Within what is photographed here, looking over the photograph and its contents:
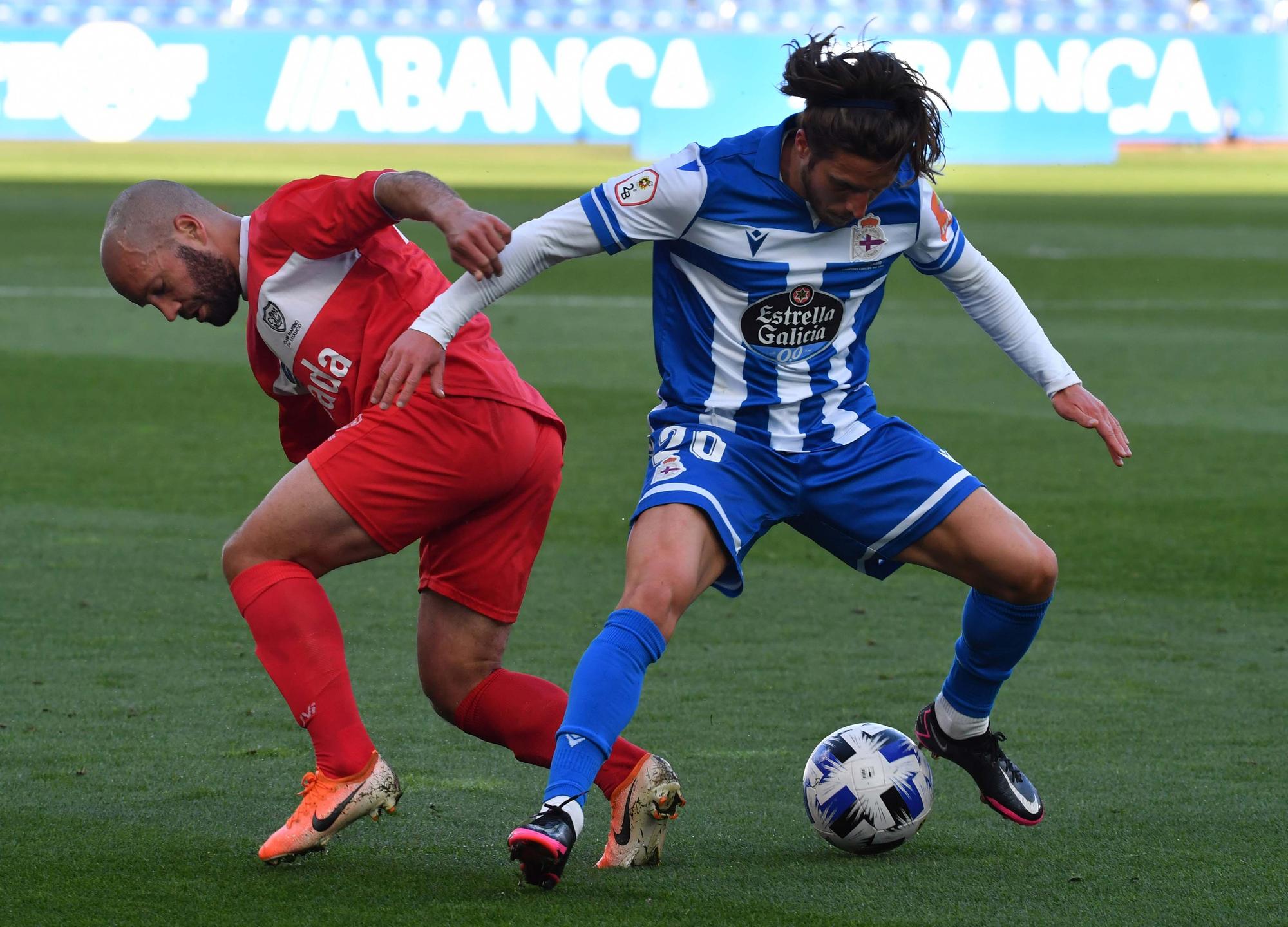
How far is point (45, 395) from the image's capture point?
1043cm

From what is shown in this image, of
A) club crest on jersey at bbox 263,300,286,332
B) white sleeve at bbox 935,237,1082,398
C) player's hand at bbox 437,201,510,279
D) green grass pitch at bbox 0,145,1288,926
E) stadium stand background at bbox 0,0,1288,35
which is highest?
player's hand at bbox 437,201,510,279

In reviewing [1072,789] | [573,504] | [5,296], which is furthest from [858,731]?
[5,296]

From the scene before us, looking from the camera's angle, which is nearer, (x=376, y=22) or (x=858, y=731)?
(x=858, y=731)

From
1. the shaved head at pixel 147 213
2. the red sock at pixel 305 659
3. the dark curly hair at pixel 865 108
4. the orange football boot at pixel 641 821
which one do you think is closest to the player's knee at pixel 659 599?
the orange football boot at pixel 641 821

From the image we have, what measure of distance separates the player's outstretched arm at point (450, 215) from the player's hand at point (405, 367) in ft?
0.55

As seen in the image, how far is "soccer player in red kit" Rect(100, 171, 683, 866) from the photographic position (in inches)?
137

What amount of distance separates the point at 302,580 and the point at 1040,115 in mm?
32515

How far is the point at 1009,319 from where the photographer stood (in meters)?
4.11

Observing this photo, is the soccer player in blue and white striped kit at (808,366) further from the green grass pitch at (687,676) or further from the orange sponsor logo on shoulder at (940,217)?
the green grass pitch at (687,676)

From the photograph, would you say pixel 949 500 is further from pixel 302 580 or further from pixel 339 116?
pixel 339 116

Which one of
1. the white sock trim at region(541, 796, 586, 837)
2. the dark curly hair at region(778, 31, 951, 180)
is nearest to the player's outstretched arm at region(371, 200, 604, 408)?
the dark curly hair at region(778, 31, 951, 180)

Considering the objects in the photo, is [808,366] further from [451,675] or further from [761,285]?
[451,675]

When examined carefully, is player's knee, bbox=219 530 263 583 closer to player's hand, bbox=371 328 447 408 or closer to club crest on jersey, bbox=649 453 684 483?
player's hand, bbox=371 328 447 408

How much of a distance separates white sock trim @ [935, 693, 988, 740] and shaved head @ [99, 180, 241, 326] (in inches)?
70.7
